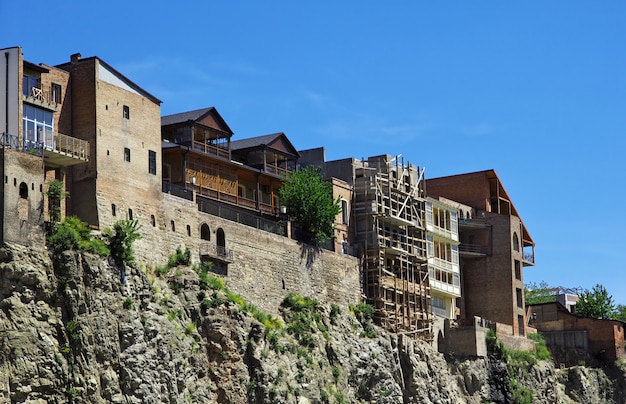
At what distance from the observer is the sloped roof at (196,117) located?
286 feet

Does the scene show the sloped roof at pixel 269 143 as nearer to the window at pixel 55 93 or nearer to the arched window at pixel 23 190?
the window at pixel 55 93

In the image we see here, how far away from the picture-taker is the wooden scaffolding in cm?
9538

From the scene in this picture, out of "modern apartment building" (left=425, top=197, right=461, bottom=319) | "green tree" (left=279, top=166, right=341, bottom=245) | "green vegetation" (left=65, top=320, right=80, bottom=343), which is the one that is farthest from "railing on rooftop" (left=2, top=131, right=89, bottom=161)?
"modern apartment building" (left=425, top=197, right=461, bottom=319)

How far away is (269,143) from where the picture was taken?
94688 millimetres

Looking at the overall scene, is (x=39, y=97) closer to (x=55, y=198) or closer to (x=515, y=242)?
(x=55, y=198)

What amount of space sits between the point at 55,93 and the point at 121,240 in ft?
29.6

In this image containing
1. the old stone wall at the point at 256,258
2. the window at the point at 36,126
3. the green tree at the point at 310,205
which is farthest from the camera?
the green tree at the point at 310,205

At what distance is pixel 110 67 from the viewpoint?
75.2m

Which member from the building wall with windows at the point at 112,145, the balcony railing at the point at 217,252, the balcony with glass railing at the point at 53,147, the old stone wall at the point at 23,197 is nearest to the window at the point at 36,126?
the balcony with glass railing at the point at 53,147

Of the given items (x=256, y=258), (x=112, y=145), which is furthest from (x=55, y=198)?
(x=256, y=258)

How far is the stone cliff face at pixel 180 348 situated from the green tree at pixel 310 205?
5352 millimetres

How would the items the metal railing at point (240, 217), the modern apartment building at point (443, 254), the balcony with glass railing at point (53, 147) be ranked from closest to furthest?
the balcony with glass railing at point (53, 147) < the metal railing at point (240, 217) < the modern apartment building at point (443, 254)

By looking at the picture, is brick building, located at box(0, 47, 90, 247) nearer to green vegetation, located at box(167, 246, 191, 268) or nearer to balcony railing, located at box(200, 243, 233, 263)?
green vegetation, located at box(167, 246, 191, 268)

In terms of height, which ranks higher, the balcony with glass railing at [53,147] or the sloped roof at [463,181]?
the sloped roof at [463,181]
